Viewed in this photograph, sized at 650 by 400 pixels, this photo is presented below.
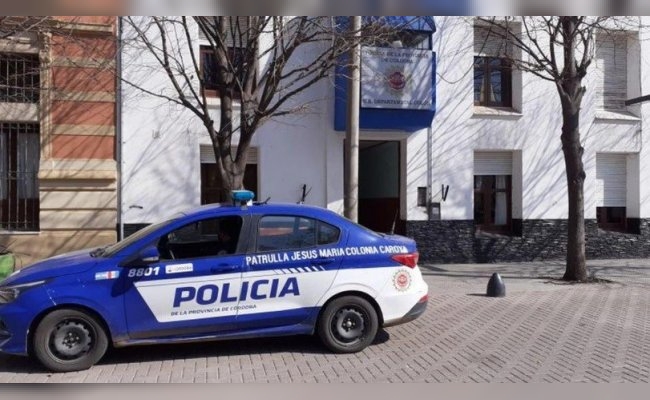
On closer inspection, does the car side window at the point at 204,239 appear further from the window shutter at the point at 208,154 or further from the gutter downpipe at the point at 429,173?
the gutter downpipe at the point at 429,173

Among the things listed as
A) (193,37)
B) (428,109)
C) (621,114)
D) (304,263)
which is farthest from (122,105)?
(621,114)

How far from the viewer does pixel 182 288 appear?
5918 millimetres

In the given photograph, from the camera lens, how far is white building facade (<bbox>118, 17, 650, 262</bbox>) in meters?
12.3

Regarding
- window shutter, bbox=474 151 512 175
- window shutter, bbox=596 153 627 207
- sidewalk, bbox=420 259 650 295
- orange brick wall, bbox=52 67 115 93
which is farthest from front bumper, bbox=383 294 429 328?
window shutter, bbox=596 153 627 207

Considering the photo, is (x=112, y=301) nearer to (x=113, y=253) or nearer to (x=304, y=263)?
(x=113, y=253)

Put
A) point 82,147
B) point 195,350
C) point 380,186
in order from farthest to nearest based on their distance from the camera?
point 380,186, point 82,147, point 195,350

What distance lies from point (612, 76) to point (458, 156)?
5.25 meters

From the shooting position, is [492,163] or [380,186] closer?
[492,163]

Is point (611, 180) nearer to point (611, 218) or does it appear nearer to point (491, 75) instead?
point (611, 218)

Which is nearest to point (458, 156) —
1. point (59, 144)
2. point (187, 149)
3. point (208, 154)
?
point (208, 154)

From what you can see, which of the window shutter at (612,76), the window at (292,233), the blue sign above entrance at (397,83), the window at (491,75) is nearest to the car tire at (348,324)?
the window at (292,233)

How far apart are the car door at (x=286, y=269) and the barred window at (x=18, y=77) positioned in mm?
8022

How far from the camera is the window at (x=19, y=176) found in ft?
39.0

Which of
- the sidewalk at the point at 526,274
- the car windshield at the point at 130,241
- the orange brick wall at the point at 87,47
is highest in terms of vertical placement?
the orange brick wall at the point at 87,47
